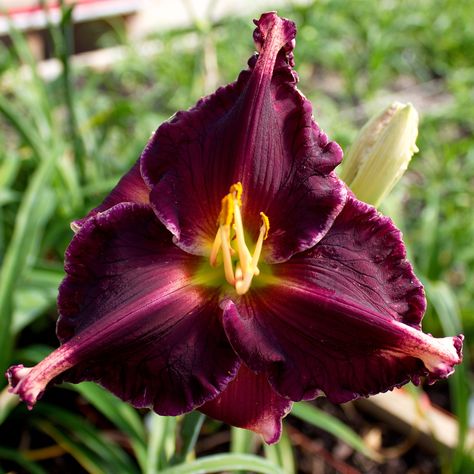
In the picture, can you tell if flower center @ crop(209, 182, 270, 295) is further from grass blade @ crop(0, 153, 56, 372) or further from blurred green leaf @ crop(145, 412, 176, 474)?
grass blade @ crop(0, 153, 56, 372)

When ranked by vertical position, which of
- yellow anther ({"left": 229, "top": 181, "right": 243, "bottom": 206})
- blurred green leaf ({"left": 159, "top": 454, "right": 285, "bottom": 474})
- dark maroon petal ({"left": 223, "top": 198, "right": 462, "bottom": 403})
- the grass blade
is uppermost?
yellow anther ({"left": 229, "top": 181, "right": 243, "bottom": 206})

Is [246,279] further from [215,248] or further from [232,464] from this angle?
[232,464]

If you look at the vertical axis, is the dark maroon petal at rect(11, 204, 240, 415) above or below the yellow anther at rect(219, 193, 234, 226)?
below

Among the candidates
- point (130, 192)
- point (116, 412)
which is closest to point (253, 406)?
point (130, 192)

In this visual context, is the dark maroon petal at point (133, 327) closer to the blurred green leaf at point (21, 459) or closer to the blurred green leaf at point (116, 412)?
the blurred green leaf at point (116, 412)

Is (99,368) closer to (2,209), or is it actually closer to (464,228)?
(2,209)

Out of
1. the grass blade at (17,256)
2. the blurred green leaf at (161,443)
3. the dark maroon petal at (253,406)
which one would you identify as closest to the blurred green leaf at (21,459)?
the grass blade at (17,256)

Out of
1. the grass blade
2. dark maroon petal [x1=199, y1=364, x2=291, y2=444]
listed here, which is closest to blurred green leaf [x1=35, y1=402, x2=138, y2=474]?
the grass blade
